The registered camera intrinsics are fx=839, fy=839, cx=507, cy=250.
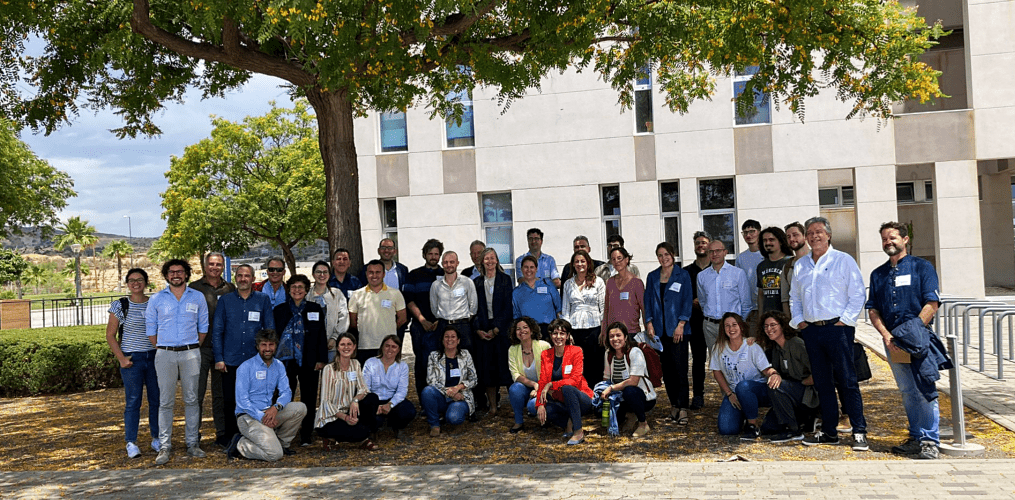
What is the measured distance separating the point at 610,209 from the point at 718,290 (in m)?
12.0

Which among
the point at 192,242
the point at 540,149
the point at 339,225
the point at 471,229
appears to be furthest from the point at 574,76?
the point at 192,242

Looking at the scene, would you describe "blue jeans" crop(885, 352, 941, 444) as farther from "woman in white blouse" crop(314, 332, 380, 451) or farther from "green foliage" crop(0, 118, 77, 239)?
"green foliage" crop(0, 118, 77, 239)

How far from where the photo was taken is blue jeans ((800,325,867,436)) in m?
6.98

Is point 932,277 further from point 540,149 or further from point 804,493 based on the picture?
point 540,149

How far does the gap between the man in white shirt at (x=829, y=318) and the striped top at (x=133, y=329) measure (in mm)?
5952

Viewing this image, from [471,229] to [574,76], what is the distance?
4.52 meters

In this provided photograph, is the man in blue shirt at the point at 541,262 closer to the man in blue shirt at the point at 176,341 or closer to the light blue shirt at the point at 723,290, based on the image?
the light blue shirt at the point at 723,290

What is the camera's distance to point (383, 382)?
837 cm

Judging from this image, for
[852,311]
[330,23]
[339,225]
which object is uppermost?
[330,23]

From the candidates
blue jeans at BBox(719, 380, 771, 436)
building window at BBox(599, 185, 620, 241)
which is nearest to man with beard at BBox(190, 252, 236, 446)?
blue jeans at BBox(719, 380, 771, 436)

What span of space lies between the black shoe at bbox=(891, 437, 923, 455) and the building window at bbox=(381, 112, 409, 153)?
16.1 m

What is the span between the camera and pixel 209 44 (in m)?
10.1

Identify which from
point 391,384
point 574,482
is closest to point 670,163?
point 391,384

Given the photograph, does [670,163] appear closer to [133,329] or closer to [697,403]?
[697,403]
